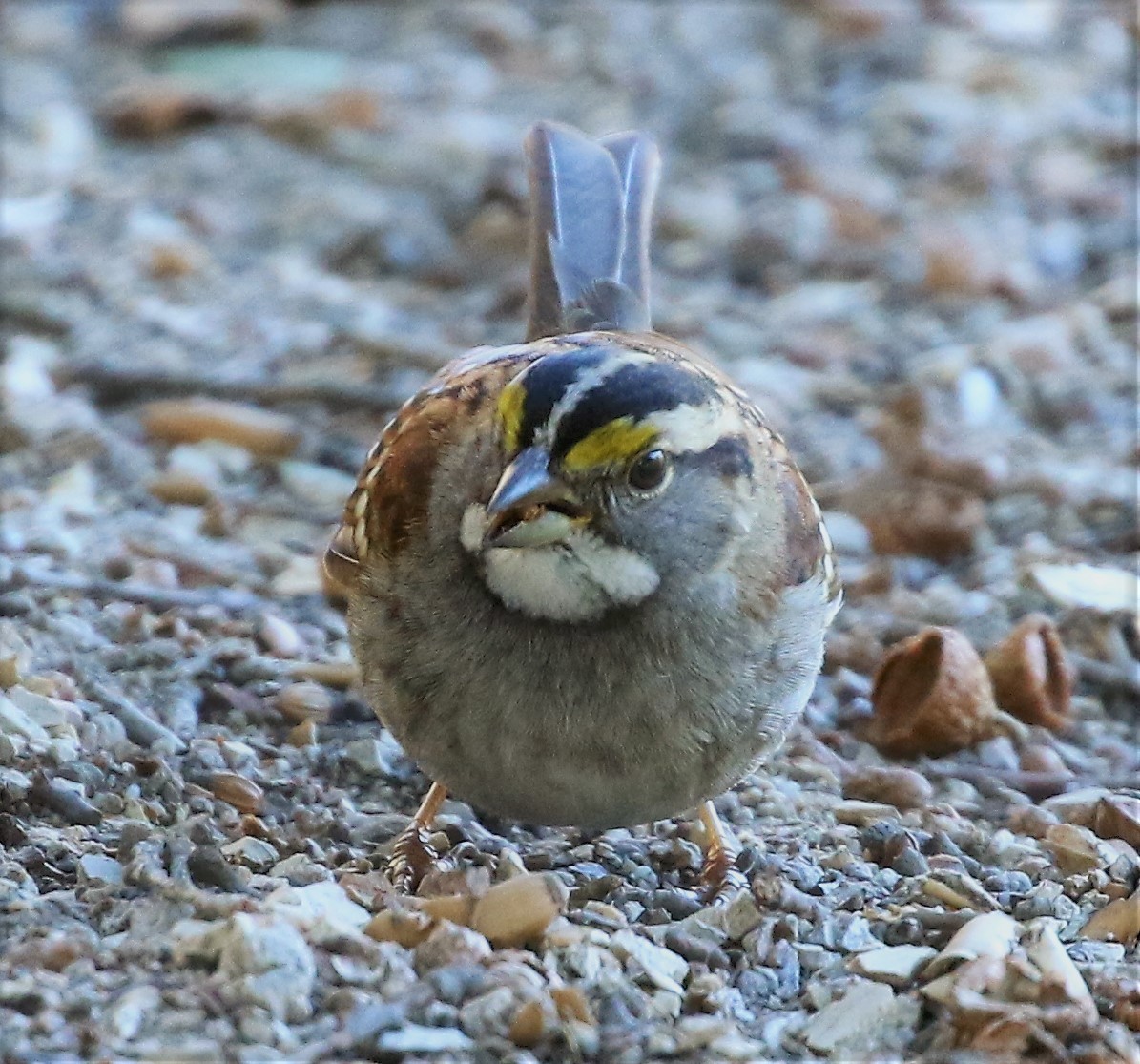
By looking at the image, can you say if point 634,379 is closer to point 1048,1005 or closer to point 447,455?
point 447,455

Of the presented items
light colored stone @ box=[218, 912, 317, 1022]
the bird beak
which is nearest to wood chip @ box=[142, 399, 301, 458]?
the bird beak

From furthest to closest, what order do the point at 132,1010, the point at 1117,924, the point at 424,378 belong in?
1. the point at 424,378
2. the point at 1117,924
3. the point at 132,1010

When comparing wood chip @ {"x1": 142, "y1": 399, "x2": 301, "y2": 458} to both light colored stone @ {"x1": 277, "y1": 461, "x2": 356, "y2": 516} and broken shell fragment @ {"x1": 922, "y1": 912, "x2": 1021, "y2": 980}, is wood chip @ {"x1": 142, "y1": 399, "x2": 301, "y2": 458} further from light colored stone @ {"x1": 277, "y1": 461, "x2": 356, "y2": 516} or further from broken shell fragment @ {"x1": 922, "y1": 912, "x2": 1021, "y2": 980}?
broken shell fragment @ {"x1": 922, "y1": 912, "x2": 1021, "y2": 980}

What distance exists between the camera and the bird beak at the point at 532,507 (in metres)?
2.73

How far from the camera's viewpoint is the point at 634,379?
2.78 m

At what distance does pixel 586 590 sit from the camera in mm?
2883

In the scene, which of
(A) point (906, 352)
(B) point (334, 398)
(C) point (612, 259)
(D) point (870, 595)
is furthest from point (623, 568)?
(A) point (906, 352)

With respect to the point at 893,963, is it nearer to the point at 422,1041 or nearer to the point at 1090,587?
the point at 422,1041

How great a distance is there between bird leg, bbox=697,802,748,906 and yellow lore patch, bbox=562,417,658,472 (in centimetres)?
74

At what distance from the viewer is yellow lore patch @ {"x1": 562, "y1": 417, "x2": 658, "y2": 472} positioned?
274 centimetres

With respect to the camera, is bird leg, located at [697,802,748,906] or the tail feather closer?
bird leg, located at [697,802,748,906]

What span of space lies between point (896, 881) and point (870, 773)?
40 centimetres

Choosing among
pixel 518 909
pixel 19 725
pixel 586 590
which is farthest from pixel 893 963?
pixel 19 725

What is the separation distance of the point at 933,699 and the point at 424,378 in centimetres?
206
